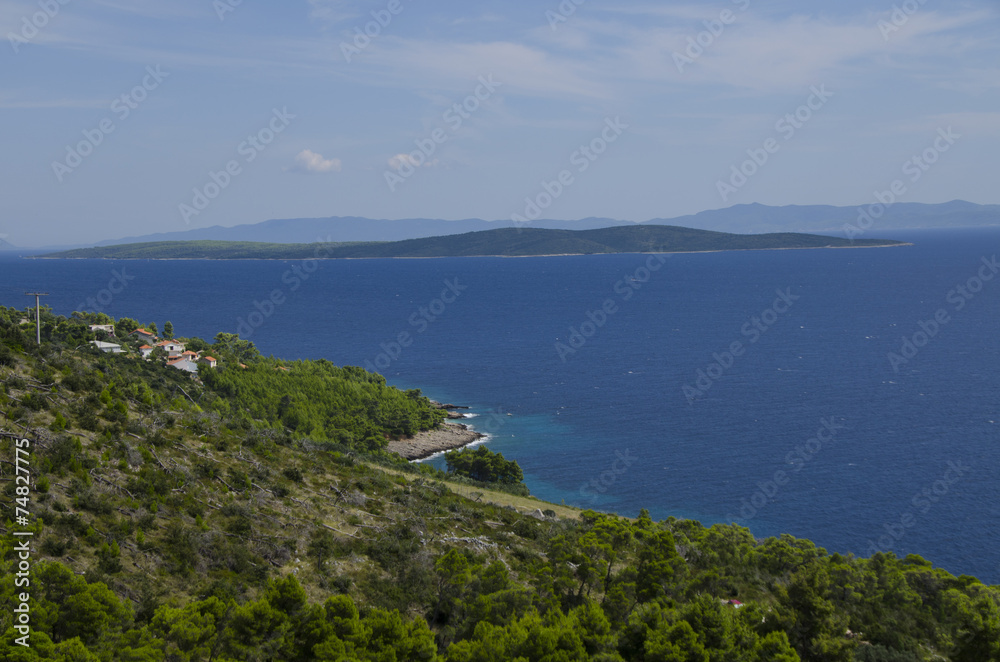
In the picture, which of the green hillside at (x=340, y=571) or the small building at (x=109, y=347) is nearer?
the green hillside at (x=340, y=571)

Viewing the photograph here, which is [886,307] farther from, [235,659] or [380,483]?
[235,659]

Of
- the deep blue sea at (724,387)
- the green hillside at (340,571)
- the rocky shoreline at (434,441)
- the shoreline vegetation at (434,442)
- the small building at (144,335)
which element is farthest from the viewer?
the small building at (144,335)

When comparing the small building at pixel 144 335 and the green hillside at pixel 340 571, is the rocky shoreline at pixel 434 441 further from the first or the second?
the small building at pixel 144 335

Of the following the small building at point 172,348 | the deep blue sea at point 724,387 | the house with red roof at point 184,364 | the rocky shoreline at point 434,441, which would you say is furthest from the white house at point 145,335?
the rocky shoreline at point 434,441

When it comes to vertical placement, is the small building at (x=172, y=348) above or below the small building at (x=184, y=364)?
above

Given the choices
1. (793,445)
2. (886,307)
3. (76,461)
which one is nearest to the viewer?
(76,461)

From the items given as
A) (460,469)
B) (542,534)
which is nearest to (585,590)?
A: (542,534)

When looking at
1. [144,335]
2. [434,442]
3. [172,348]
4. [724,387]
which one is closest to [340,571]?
[434,442]
